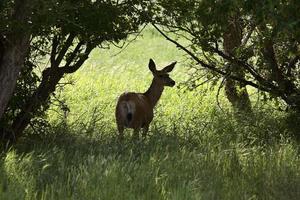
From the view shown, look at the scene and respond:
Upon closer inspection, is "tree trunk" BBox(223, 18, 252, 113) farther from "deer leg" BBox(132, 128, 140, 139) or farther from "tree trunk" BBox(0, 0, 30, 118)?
"tree trunk" BBox(0, 0, 30, 118)

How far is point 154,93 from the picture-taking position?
474 inches

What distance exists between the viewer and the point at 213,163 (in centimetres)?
788

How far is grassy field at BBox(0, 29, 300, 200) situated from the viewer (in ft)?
21.4

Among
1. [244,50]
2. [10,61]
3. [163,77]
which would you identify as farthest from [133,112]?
[10,61]

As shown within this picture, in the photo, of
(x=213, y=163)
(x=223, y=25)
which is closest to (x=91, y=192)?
(x=213, y=163)

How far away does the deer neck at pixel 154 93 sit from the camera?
1191cm

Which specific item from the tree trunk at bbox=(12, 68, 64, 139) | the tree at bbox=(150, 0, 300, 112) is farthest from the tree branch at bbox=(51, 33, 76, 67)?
the tree at bbox=(150, 0, 300, 112)

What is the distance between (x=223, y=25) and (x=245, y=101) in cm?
493

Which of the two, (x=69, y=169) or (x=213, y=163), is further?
(x=213, y=163)

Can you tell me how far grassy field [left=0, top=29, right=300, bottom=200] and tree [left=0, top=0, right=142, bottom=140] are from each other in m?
0.41

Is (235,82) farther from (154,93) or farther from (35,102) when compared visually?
(35,102)

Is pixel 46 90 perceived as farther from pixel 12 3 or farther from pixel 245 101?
pixel 245 101

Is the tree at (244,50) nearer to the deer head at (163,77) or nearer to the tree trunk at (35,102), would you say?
the deer head at (163,77)

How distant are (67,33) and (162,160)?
2.56 meters
